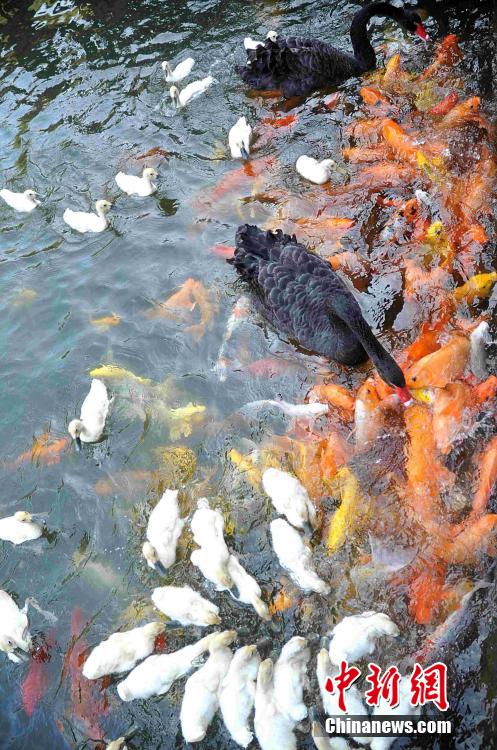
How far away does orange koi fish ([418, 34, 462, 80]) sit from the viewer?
6.88m

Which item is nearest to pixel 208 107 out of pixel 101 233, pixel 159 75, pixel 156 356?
pixel 159 75

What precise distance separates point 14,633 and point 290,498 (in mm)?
1776

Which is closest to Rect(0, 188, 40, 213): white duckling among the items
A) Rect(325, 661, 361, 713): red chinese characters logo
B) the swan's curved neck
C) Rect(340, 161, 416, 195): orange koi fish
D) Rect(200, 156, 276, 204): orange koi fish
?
Rect(200, 156, 276, 204): orange koi fish

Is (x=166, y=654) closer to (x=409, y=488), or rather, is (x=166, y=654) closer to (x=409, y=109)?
(x=409, y=488)

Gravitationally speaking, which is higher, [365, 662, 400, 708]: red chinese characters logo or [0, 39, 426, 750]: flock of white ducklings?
[0, 39, 426, 750]: flock of white ducklings

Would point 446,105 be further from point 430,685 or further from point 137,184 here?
point 430,685

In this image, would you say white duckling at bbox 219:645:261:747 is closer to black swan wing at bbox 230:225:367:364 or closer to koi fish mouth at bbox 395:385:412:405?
koi fish mouth at bbox 395:385:412:405

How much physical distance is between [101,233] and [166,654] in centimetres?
394

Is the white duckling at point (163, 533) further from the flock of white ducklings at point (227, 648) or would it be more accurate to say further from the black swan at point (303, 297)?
the black swan at point (303, 297)

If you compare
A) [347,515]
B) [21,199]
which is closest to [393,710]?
[347,515]

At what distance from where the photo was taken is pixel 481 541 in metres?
3.61

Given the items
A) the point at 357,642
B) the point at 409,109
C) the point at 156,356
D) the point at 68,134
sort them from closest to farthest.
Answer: the point at 357,642, the point at 156,356, the point at 409,109, the point at 68,134

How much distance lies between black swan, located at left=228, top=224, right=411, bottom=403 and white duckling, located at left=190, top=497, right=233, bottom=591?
142 centimetres

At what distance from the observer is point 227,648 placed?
11.8ft
